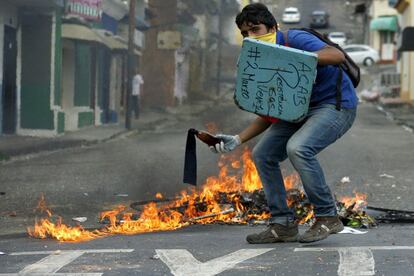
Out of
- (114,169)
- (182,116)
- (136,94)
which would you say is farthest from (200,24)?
(114,169)

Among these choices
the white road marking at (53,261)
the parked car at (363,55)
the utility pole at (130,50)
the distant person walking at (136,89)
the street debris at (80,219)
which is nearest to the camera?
the white road marking at (53,261)

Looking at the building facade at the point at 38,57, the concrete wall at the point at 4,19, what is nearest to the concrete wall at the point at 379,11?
the building facade at the point at 38,57

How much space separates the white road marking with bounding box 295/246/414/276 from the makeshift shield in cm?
99

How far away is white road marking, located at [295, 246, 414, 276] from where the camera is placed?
5.64 metres

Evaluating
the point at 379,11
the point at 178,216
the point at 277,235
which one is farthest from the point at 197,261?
the point at 379,11

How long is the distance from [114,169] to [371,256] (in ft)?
29.4

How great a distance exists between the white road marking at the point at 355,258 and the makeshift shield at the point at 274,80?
3.23ft

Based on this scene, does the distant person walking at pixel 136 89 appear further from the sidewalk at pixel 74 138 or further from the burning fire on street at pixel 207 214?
the burning fire on street at pixel 207 214

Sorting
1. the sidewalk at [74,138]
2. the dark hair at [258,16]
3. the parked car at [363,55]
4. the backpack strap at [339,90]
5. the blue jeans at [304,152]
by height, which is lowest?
the sidewalk at [74,138]

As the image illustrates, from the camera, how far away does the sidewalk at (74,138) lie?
1866cm

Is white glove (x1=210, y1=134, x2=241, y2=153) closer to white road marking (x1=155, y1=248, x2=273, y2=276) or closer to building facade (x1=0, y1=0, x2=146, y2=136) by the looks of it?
white road marking (x1=155, y1=248, x2=273, y2=276)

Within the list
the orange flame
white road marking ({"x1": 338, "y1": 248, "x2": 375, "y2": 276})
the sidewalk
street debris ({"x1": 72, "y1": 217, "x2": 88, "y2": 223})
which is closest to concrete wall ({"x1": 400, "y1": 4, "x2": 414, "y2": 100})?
the sidewalk

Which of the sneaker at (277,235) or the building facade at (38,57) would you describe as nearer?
the sneaker at (277,235)

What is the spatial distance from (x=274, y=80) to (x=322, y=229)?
3.79ft
